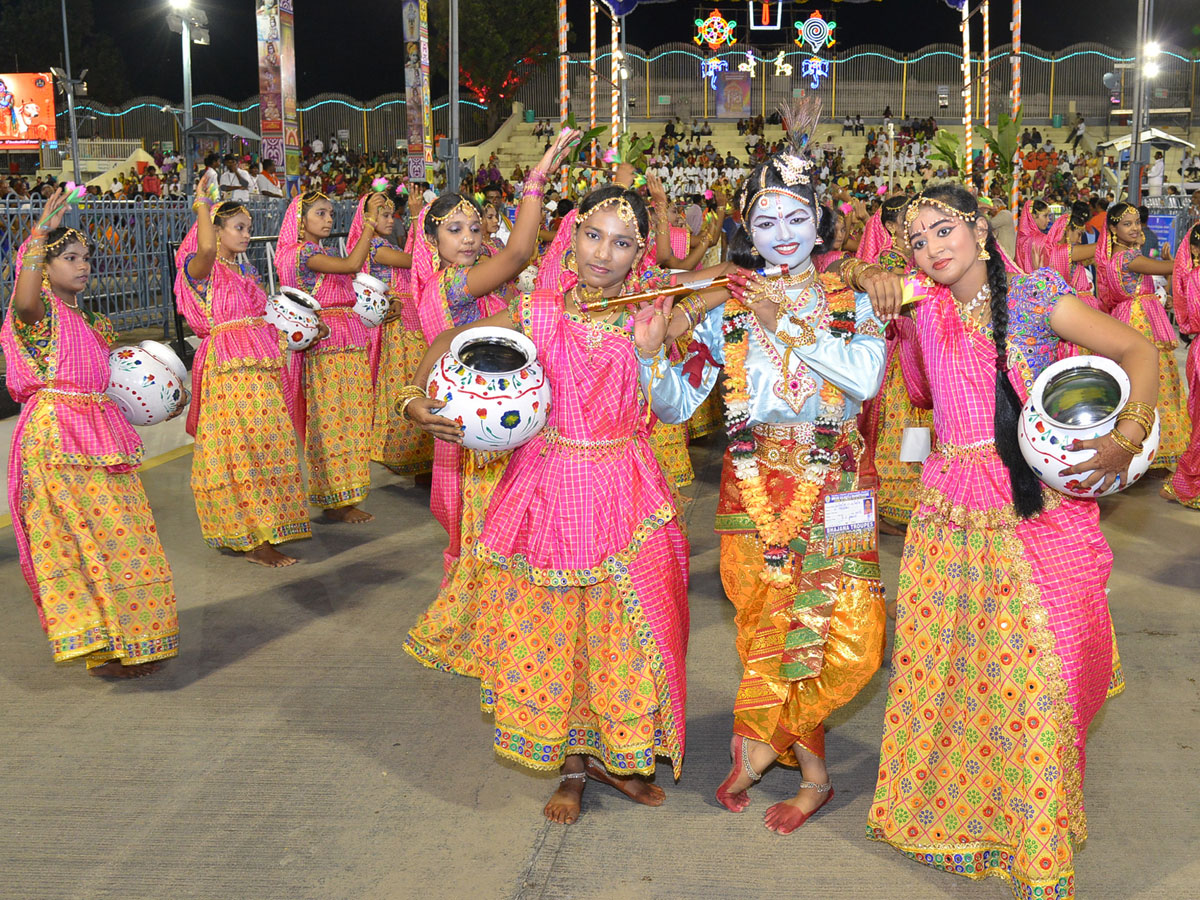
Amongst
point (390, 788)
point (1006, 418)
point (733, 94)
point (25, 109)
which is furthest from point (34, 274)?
point (733, 94)

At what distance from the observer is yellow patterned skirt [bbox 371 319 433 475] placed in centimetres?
803

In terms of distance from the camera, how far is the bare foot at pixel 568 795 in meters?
3.59

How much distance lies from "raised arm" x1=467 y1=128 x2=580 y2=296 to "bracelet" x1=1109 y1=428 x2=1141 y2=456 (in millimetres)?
2060

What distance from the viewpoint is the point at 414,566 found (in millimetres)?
6324

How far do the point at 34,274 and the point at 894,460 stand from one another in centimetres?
455

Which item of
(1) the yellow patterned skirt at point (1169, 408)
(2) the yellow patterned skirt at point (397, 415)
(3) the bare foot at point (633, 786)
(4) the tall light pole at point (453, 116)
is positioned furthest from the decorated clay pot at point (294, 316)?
(4) the tall light pole at point (453, 116)

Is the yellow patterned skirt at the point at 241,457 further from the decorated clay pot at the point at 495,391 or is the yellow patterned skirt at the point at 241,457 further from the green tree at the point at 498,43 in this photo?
the green tree at the point at 498,43

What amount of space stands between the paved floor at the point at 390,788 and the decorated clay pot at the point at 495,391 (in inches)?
46.5

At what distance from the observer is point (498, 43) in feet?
124

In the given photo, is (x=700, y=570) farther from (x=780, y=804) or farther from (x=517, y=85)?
(x=517, y=85)

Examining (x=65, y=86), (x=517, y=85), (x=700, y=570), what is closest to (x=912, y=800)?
(x=700, y=570)

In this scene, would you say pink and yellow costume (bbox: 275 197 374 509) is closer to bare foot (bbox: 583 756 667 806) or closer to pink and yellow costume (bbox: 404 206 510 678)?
pink and yellow costume (bbox: 404 206 510 678)

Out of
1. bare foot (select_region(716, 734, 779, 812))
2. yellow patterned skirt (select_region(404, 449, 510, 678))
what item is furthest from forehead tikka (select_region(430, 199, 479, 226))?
bare foot (select_region(716, 734, 779, 812))

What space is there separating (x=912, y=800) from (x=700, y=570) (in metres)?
2.96
